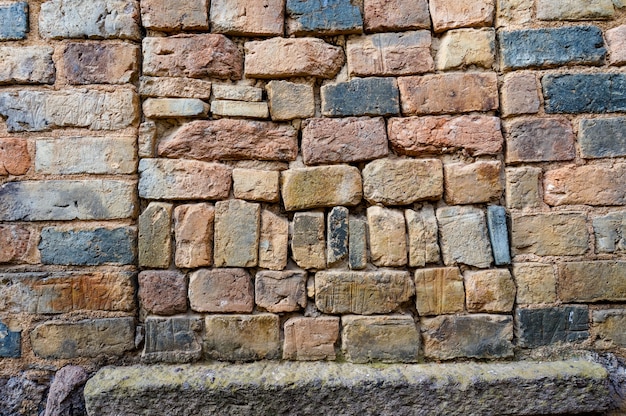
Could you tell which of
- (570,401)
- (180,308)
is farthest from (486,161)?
(180,308)

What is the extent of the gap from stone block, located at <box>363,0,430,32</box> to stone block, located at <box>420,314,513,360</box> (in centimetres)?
145

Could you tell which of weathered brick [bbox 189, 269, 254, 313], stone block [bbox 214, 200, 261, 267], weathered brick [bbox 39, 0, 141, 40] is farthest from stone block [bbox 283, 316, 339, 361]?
weathered brick [bbox 39, 0, 141, 40]

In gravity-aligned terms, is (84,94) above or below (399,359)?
above

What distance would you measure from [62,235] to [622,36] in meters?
2.90

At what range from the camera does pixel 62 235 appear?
6.20ft

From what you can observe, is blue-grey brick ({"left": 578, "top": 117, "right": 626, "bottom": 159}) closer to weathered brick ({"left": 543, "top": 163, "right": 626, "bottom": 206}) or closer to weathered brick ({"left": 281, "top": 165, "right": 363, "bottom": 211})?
weathered brick ({"left": 543, "top": 163, "right": 626, "bottom": 206})

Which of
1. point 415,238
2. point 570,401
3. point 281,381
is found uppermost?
point 415,238

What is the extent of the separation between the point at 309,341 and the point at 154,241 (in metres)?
0.88

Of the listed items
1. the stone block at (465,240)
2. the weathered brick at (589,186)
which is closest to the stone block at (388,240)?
the stone block at (465,240)

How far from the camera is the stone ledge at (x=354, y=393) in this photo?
1.72 m

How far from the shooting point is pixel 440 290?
1.89 meters

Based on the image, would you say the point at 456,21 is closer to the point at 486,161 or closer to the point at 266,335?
the point at 486,161

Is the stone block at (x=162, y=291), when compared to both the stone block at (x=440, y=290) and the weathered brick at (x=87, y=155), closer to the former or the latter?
the weathered brick at (x=87, y=155)

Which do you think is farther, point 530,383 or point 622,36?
point 622,36
